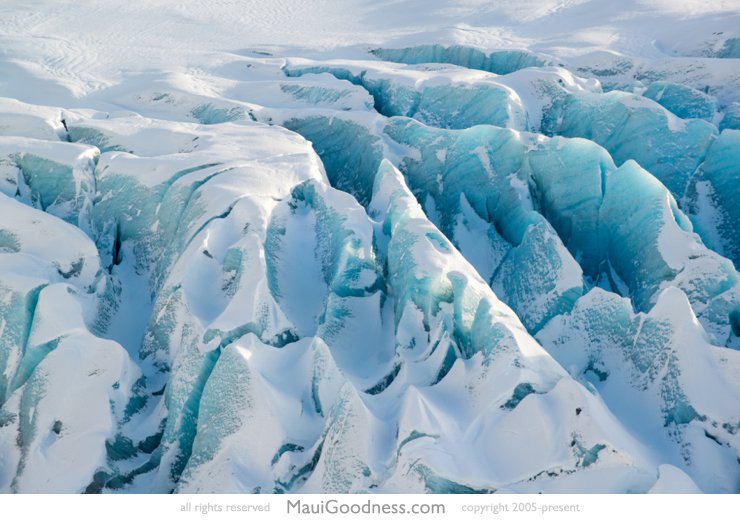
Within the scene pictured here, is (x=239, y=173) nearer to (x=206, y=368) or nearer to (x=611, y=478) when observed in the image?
(x=206, y=368)

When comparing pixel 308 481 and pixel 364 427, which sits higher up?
pixel 364 427

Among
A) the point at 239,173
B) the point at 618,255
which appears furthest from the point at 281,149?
the point at 618,255

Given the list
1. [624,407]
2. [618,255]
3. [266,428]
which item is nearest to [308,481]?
[266,428]

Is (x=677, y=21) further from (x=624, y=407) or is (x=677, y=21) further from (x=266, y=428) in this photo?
(x=266, y=428)

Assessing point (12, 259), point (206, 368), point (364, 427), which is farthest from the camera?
point (12, 259)

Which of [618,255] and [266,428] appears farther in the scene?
[618,255]

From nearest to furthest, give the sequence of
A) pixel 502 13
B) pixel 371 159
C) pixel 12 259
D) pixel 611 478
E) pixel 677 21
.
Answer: pixel 611 478
pixel 12 259
pixel 371 159
pixel 677 21
pixel 502 13
